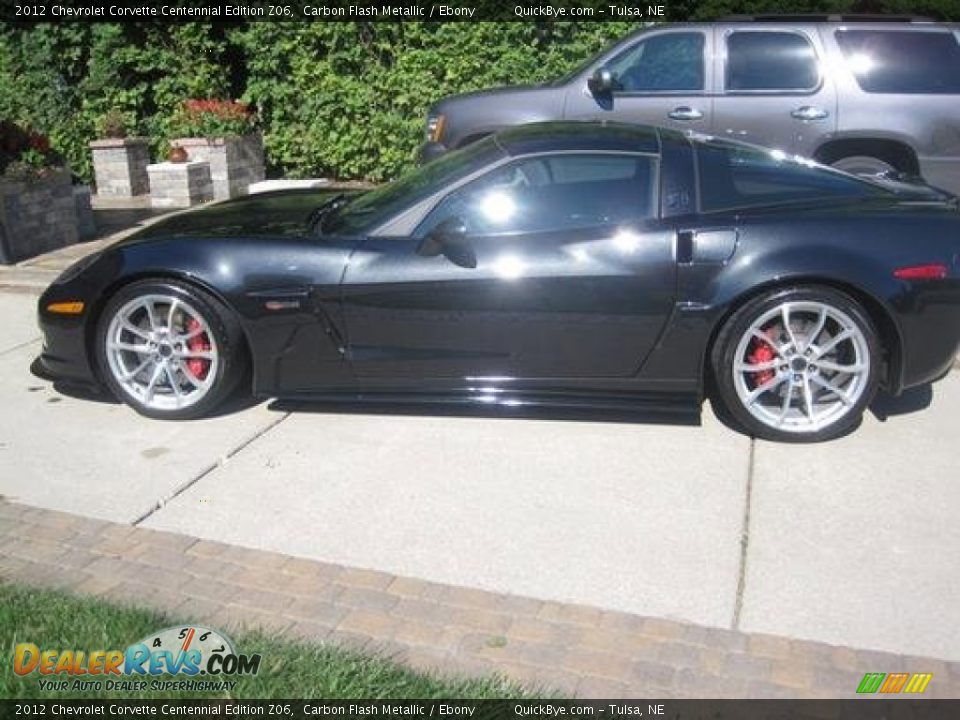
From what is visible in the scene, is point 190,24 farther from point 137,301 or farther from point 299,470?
point 299,470

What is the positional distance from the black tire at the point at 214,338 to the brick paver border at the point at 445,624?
43.6 inches

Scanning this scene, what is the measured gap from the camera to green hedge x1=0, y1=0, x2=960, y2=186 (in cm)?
998

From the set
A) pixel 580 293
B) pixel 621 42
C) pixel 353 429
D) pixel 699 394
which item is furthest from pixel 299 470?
pixel 621 42

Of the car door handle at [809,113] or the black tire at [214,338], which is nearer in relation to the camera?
the black tire at [214,338]

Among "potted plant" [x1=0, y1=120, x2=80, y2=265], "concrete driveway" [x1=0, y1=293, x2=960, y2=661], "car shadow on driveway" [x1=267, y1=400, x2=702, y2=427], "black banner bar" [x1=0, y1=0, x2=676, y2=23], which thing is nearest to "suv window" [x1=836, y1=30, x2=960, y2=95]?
"concrete driveway" [x1=0, y1=293, x2=960, y2=661]

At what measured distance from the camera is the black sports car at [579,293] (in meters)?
4.39

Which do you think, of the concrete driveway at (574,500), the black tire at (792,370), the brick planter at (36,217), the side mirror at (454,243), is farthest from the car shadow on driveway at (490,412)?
the brick planter at (36,217)

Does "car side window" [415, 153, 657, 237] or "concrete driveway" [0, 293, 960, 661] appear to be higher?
"car side window" [415, 153, 657, 237]

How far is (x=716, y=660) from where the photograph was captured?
301cm

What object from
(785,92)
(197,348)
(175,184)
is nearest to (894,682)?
(197,348)

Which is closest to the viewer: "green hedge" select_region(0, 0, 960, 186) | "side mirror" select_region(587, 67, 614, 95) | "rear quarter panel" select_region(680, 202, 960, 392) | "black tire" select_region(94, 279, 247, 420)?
"rear quarter panel" select_region(680, 202, 960, 392)

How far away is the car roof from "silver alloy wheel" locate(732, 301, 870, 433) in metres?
0.99

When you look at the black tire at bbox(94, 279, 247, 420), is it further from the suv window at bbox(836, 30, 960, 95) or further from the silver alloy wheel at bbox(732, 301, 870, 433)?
the suv window at bbox(836, 30, 960, 95)

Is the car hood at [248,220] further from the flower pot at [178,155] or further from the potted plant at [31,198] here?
the flower pot at [178,155]
